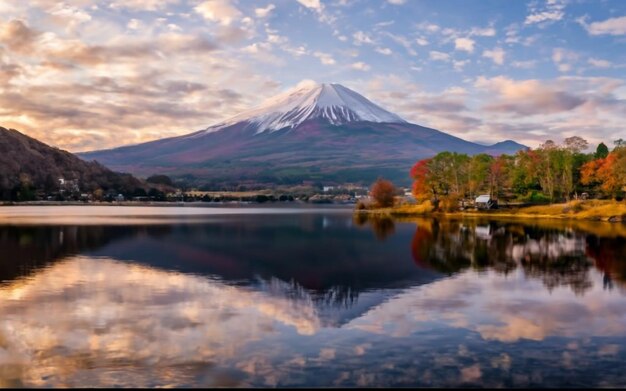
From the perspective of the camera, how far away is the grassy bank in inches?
2446

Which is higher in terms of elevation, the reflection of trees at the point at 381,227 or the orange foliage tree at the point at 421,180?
the orange foliage tree at the point at 421,180

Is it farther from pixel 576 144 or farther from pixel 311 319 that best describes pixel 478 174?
pixel 311 319

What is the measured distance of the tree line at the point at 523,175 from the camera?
250ft

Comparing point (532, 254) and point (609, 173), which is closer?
point (532, 254)

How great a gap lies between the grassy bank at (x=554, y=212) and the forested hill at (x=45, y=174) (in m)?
97.5

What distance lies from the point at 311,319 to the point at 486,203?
227 feet

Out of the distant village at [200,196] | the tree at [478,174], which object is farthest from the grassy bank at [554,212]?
the distant village at [200,196]

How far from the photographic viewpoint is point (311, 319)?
13992 mm

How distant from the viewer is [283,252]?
30.1 meters

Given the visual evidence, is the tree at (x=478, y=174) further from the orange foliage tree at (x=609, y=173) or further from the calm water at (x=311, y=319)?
the calm water at (x=311, y=319)

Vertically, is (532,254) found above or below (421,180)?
below

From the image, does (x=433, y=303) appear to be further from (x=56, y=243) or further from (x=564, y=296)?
(x=56, y=243)

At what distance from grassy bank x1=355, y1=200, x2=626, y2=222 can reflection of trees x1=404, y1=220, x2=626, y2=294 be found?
2462 cm

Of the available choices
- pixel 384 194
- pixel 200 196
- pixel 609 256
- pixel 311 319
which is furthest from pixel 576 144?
pixel 200 196
